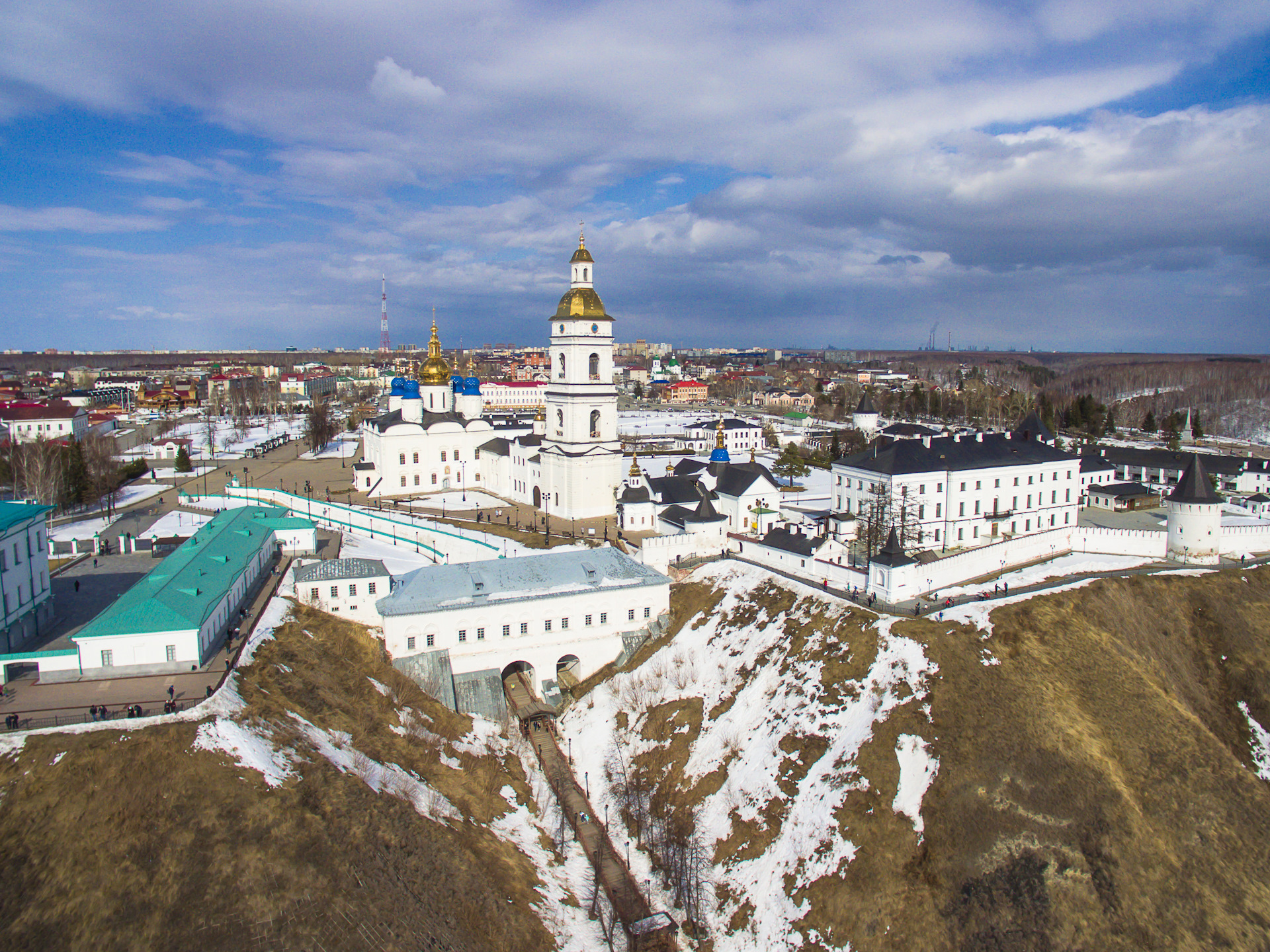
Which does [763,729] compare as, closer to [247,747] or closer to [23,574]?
[247,747]

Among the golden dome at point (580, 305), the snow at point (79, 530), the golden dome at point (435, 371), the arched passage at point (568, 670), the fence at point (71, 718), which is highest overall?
the golden dome at point (580, 305)

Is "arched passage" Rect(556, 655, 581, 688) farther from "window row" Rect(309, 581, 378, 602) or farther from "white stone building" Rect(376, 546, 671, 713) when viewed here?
"window row" Rect(309, 581, 378, 602)

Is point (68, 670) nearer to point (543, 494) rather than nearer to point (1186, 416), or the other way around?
point (543, 494)

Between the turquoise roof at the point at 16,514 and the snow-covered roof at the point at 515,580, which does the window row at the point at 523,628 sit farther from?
the turquoise roof at the point at 16,514

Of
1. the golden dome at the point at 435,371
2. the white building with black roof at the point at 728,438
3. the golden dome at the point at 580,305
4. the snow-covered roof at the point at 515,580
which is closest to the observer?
the snow-covered roof at the point at 515,580

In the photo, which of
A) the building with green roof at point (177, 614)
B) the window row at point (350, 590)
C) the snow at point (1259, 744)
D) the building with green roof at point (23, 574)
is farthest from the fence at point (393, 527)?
the snow at point (1259, 744)

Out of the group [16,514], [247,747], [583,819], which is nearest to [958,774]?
[583,819]

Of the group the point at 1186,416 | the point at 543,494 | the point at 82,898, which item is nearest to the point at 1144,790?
the point at 82,898
